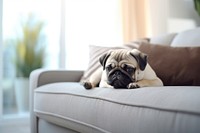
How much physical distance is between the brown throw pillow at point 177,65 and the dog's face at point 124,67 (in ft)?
0.67

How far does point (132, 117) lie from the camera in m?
1.03

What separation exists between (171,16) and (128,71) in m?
1.84

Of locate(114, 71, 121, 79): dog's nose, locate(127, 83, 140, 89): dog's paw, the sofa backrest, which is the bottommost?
locate(127, 83, 140, 89): dog's paw

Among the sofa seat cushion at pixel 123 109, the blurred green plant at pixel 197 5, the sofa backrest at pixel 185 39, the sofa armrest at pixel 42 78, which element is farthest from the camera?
the blurred green plant at pixel 197 5

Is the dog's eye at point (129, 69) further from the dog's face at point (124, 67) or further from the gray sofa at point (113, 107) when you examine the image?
the gray sofa at point (113, 107)

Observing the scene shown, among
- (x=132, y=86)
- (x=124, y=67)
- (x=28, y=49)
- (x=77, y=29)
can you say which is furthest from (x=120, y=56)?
(x=77, y=29)

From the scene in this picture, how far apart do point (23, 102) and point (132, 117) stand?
214 cm

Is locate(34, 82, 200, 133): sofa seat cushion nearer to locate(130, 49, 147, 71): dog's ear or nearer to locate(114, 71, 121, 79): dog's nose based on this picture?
locate(114, 71, 121, 79): dog's nose

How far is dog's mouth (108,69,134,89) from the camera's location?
4.44 feet

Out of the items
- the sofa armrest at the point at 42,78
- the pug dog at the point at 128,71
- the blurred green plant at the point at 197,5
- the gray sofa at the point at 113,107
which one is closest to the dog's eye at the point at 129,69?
the pug dog at the point at 128,71

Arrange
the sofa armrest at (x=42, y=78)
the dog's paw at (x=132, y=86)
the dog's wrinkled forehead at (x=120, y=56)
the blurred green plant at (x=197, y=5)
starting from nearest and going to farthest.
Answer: the dog's paw at (x=132, y=86)
the dog's wrinkled forehead at (x=120, y=56)
the sofa armrest at (x=42, y=78)
the blurred green plant at (x=197, y=5)

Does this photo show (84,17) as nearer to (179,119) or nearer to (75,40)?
(75,40)

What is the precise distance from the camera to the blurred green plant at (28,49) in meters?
2.96

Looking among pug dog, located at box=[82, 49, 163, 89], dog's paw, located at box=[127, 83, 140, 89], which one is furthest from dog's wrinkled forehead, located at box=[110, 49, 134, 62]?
dog's paw, located at box=[127, 83, 140, 89]
